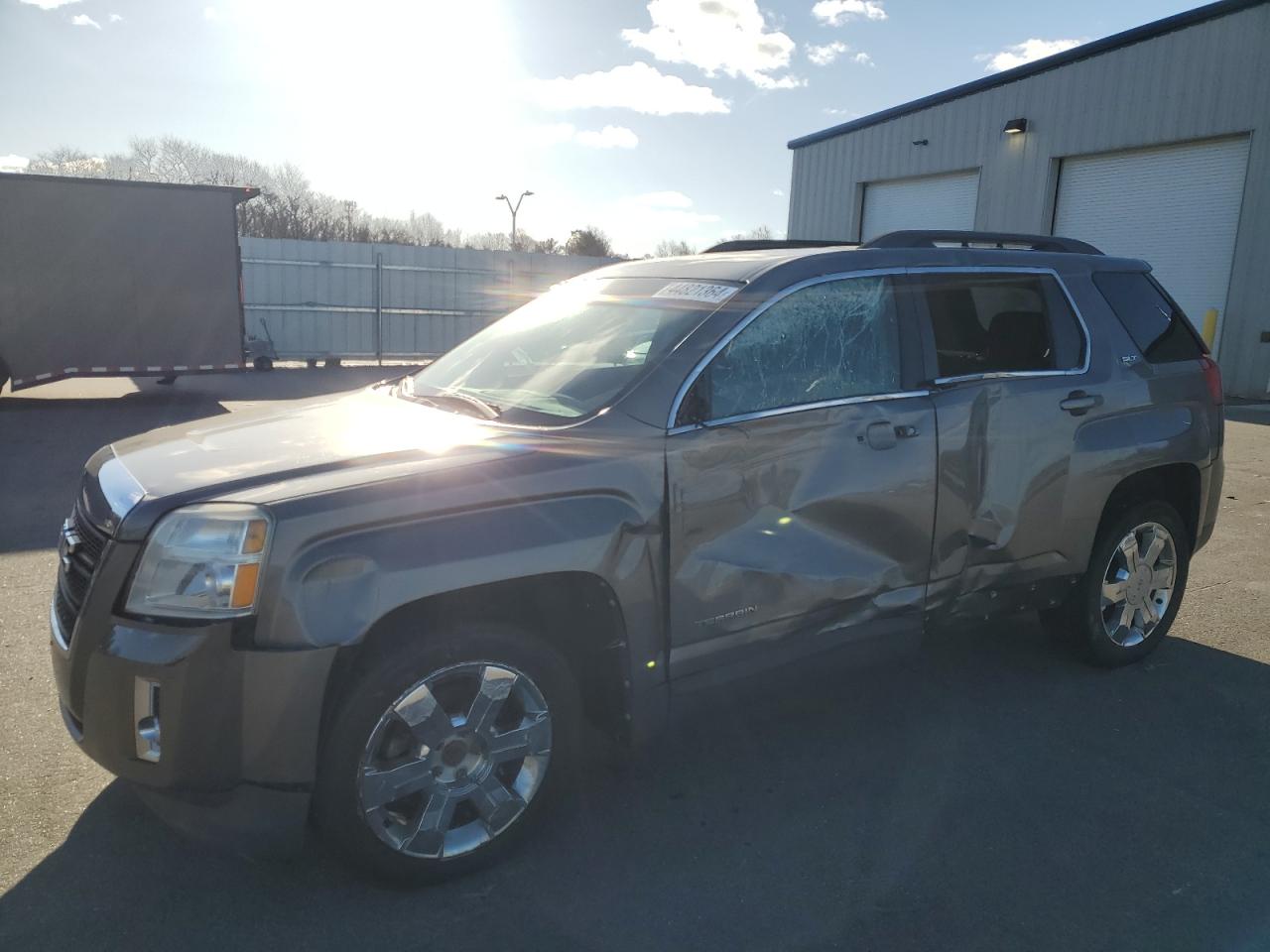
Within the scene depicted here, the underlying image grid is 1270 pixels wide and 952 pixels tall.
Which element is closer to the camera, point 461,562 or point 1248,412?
point 461,562

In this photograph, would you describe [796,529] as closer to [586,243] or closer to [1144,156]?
[1144,156]

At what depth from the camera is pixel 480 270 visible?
20594mm

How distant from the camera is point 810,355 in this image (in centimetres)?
338

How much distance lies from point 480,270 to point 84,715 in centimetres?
1886

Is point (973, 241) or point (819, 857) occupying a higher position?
point (973, 241)

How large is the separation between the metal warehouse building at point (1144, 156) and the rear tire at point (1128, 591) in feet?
46.0

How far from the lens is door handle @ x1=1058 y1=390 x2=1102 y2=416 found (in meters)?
3.99

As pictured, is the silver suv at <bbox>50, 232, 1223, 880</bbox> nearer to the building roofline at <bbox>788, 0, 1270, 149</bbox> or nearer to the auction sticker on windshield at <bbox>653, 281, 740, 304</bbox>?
the auction sticker on windshield at <bbox>653, 281, 740, 304</bbox>

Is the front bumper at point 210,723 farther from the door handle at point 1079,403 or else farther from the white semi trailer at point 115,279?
the white semi trailer at point 115,279

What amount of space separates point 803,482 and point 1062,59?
18.9 meters

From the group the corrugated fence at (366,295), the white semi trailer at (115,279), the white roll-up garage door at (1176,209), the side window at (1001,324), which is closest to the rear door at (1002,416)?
the side window at (1001,324)

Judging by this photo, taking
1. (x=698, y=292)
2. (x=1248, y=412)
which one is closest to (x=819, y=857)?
(x=698, y=292)

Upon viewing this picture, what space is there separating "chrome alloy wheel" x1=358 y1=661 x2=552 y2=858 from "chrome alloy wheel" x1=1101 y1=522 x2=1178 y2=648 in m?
2.92

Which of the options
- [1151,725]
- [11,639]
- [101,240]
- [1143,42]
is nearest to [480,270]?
[101,240]
